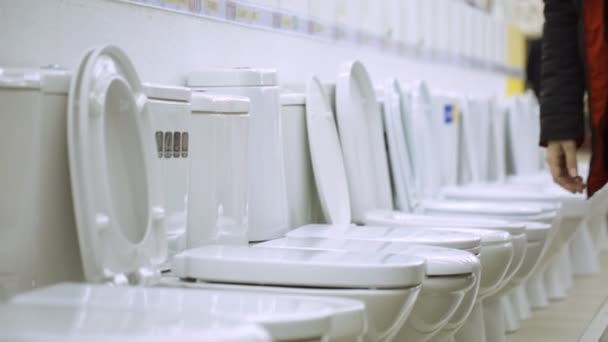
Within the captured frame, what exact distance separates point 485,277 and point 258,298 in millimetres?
1501

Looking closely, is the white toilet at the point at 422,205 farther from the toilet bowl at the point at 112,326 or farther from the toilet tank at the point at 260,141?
the toilet bowl at the point at 112,326

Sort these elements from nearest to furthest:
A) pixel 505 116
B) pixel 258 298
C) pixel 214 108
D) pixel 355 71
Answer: pixel 258 298, pixel 214 108, pixel 355 71, pixel 505 116

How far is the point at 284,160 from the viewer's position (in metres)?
3.18

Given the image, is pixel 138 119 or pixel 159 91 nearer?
pixel 138 119

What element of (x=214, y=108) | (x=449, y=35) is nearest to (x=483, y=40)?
(x=449, y=35)

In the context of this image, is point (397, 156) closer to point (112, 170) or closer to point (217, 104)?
point (217, 104)

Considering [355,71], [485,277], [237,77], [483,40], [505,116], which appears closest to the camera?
[237,77]

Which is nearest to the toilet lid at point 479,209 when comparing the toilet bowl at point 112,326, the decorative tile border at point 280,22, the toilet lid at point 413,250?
the decorative tile border at point 280,22

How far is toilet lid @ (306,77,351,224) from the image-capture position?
3209 mm

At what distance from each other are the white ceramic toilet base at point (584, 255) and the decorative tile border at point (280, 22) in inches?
50.1

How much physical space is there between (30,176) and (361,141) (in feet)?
5.70

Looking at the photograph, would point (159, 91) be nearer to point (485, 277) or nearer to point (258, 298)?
point (258, 298)

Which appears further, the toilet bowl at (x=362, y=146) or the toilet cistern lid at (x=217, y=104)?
the toilet bowl at (x=362, y=146)

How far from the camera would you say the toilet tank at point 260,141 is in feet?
9.48
